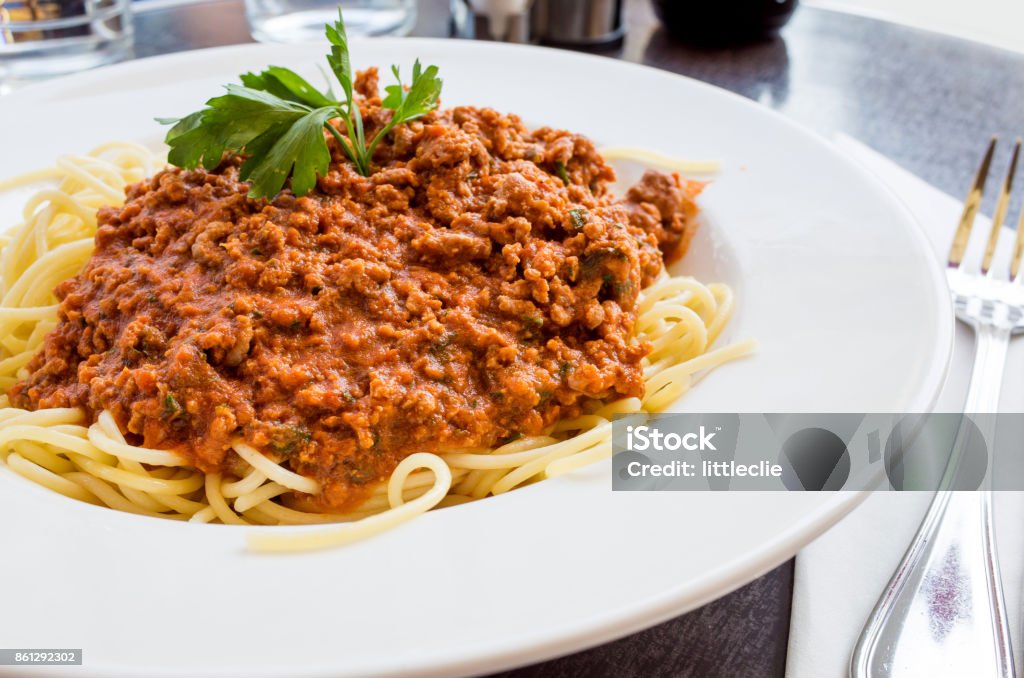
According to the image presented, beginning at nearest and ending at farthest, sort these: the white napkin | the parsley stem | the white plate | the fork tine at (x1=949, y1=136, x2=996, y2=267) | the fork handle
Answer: the white plate < the fork handle < the white napkin < the parsley stem < the fork tine at (x1=949, y1=136, x2=996, y2=267)

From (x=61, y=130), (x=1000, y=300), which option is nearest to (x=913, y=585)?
(x=1000, y=300)

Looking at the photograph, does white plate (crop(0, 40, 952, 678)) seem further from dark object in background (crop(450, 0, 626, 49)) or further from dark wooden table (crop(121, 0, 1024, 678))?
dark object in background (crop(450, 0, 626, 49))

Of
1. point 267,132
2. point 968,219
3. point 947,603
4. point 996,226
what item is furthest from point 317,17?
point 947,603

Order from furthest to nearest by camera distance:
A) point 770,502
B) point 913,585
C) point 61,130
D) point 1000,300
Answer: point 61,130 < point 1000,300 < point 913,585 < point 770,502

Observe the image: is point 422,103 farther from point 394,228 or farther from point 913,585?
point 913,585

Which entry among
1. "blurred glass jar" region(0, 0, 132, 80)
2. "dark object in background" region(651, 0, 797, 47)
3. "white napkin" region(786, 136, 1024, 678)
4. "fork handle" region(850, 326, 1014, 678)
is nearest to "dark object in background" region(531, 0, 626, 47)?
"dark object in background" region(651, 0, 797, 47)

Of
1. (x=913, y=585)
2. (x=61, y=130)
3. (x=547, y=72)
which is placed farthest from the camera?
(x=547, y=72)

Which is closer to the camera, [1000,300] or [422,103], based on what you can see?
[422,103]
